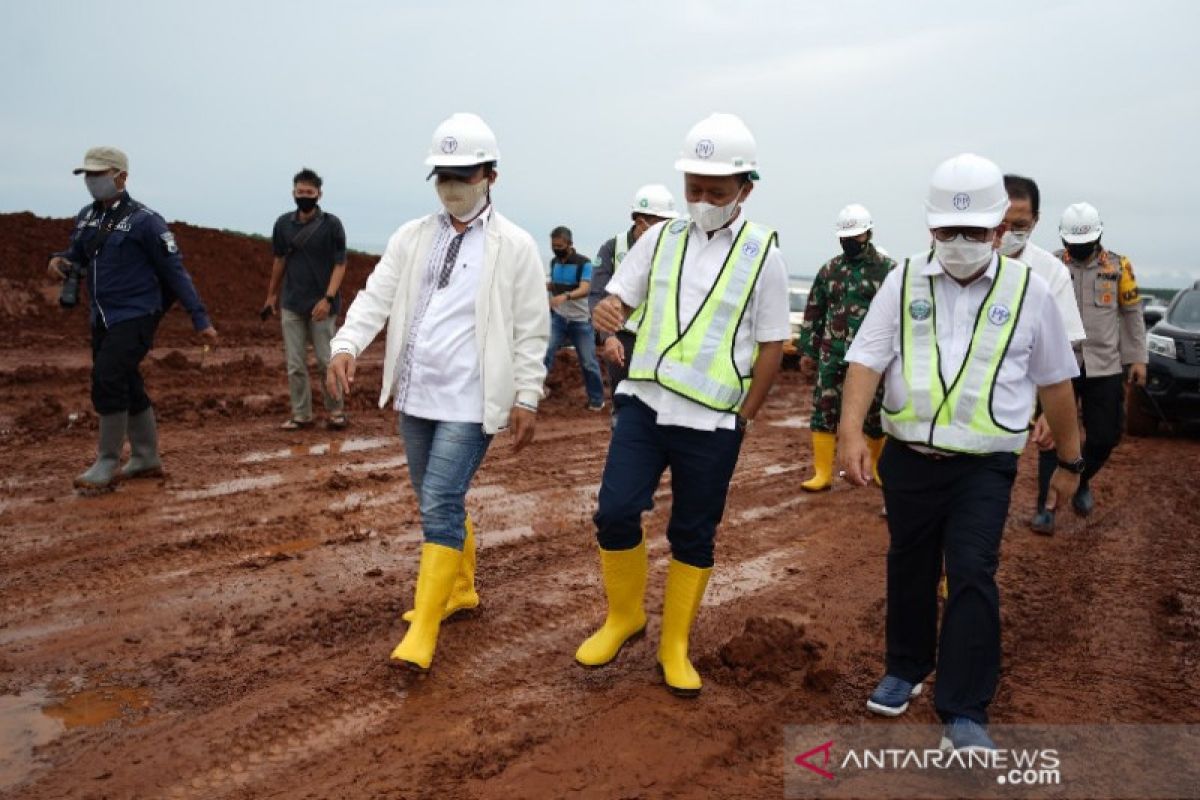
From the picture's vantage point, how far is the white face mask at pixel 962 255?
3857 mm

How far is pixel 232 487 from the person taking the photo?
7.88 meters

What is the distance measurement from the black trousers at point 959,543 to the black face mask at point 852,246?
12.4 feet

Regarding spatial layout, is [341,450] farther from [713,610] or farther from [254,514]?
[713,610]

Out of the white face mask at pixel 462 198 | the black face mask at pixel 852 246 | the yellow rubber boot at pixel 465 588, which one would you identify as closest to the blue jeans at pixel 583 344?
the black face mask at pixel 852 246

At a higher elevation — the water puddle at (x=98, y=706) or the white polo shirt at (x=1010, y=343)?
the white polo shirt at (x=1010, y=343)

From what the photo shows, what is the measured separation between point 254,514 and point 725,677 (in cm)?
373

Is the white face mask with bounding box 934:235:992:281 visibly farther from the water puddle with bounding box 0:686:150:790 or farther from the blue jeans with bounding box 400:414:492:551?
the water puddle with bounding box 0:686:150:790

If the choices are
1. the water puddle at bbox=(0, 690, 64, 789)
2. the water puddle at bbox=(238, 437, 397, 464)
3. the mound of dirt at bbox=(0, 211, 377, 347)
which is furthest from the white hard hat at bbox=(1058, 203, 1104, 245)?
the mound of dirt at bbox=(0, 211, 377, 347)

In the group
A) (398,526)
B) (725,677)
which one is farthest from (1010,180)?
(398,526)

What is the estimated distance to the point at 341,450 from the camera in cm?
938

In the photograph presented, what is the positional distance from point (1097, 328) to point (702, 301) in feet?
14.2

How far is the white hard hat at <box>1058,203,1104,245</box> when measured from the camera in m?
7.43

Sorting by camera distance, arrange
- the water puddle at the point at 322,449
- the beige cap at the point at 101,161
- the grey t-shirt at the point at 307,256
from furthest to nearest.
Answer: the grey t-shirt at the point at 307,256
the water puddle at the point at 322,449
the beige cap at the point at 101,161

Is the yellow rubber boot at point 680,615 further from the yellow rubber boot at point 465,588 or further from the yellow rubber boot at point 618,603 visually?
the yellow rubber boot at point 465,588
